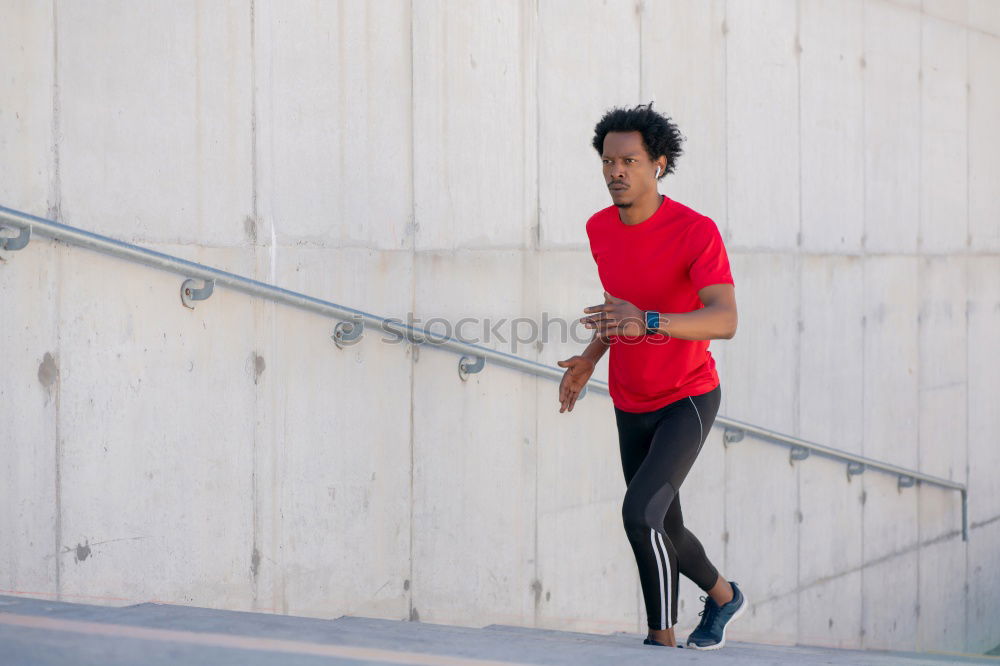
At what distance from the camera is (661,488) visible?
3.39 meters

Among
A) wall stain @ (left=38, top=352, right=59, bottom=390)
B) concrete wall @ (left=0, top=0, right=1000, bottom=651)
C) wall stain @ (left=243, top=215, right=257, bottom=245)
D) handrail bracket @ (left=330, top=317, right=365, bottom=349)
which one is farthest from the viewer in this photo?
handrail bracket @ (left=330, top=317, right=365, bottom=349)

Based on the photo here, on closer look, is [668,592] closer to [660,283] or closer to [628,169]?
[660,283]

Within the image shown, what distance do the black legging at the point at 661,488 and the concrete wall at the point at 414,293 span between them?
1.12 m

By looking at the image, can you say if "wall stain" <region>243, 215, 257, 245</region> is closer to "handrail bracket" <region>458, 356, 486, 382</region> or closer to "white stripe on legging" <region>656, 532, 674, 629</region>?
"handrail bracket" <region>458, 356, 486, 382</region>

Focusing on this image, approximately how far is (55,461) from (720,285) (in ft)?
6.06

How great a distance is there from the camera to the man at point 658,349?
11.1 feet

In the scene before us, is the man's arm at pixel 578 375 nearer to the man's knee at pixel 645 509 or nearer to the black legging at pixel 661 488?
the black legging at pixel 661 488

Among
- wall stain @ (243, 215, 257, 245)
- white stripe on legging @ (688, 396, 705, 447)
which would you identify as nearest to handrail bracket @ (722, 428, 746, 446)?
white stripe on legging @ (688, 396, 705, 447)

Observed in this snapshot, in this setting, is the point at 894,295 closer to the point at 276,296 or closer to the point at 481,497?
the point at 481,497

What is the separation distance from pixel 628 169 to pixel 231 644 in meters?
1.91

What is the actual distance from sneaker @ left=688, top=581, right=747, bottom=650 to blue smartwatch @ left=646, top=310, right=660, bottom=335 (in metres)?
1.02

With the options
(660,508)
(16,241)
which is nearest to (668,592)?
(660,508)

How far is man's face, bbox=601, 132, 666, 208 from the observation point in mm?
3508

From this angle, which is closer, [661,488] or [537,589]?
[661,488]
